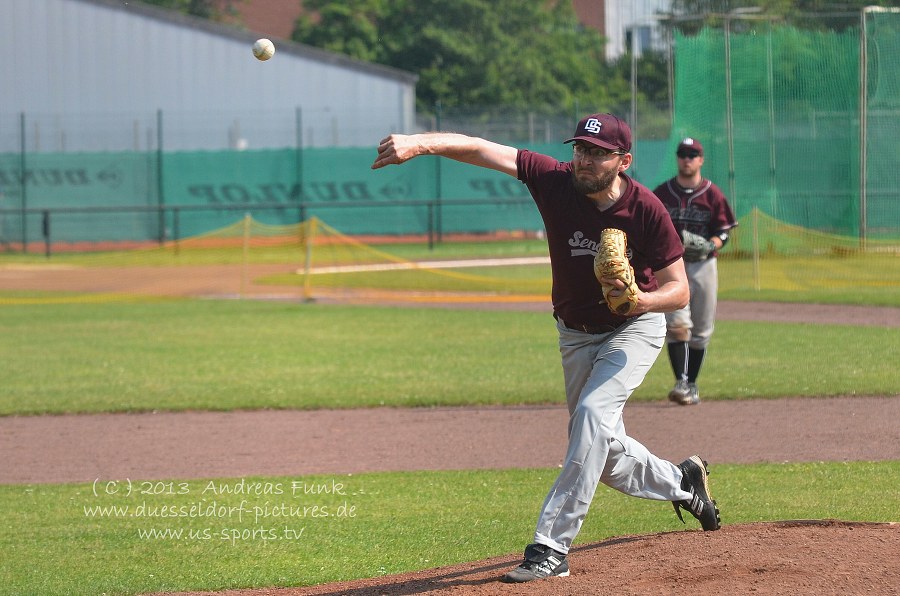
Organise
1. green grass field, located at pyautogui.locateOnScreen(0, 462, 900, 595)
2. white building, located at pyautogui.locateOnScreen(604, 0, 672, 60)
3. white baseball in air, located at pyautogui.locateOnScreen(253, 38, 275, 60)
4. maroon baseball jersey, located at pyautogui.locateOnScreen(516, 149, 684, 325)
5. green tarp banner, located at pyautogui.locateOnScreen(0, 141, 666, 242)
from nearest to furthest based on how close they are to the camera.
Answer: maroon baseball jersey, located at pyautogui.locateOnScreen(516, 149, 684, 325) < green grass field, located at pyautogui.locateOnScreen(0, 462, 900, 595) < white baseball in air, located at pyautogui.locateOnScreen(253, 38, 275, 60) < green tarp banner, located at pyautogui.locateOnScreen(0, 141, 666, 242) < white building, located at pyautogui.locateOnScreen(604, 0, 672, 60)

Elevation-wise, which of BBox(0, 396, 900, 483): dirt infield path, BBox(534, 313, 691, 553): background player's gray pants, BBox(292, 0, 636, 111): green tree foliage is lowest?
BBox(0, 396, 900, 483): dirt infield path

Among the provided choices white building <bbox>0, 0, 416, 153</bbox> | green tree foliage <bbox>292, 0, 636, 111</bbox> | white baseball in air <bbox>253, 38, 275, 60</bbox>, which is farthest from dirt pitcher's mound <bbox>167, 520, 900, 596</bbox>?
green tree foliage <bbox>292, 0, 636, 111</bbox>

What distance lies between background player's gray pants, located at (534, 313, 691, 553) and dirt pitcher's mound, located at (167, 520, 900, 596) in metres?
0.24

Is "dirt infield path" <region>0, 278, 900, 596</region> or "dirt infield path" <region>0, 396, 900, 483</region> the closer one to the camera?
"dirt infield path" <region>0, 278, 900, 596</region>

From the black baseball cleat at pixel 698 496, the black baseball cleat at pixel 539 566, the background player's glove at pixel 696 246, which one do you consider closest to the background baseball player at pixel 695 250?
the background player's glove at pixel 696 246

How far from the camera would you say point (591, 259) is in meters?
5.14

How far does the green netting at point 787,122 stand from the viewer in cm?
2023

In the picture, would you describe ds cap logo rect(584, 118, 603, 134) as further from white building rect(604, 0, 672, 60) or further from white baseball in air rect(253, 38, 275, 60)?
white building rect(604, 0, 672, 60)

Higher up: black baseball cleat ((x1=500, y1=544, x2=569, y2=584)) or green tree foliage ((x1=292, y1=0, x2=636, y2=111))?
green tree foliage ((x1=292, y1=0, x2=636, y2=111))

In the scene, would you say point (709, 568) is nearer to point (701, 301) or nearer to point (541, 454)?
point (541, 454)

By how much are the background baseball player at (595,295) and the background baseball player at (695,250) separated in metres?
4.38

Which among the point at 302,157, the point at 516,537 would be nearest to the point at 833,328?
the point at 516,537

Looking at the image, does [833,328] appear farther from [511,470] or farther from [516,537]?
[516,537]

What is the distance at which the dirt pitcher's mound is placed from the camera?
4535 mm
